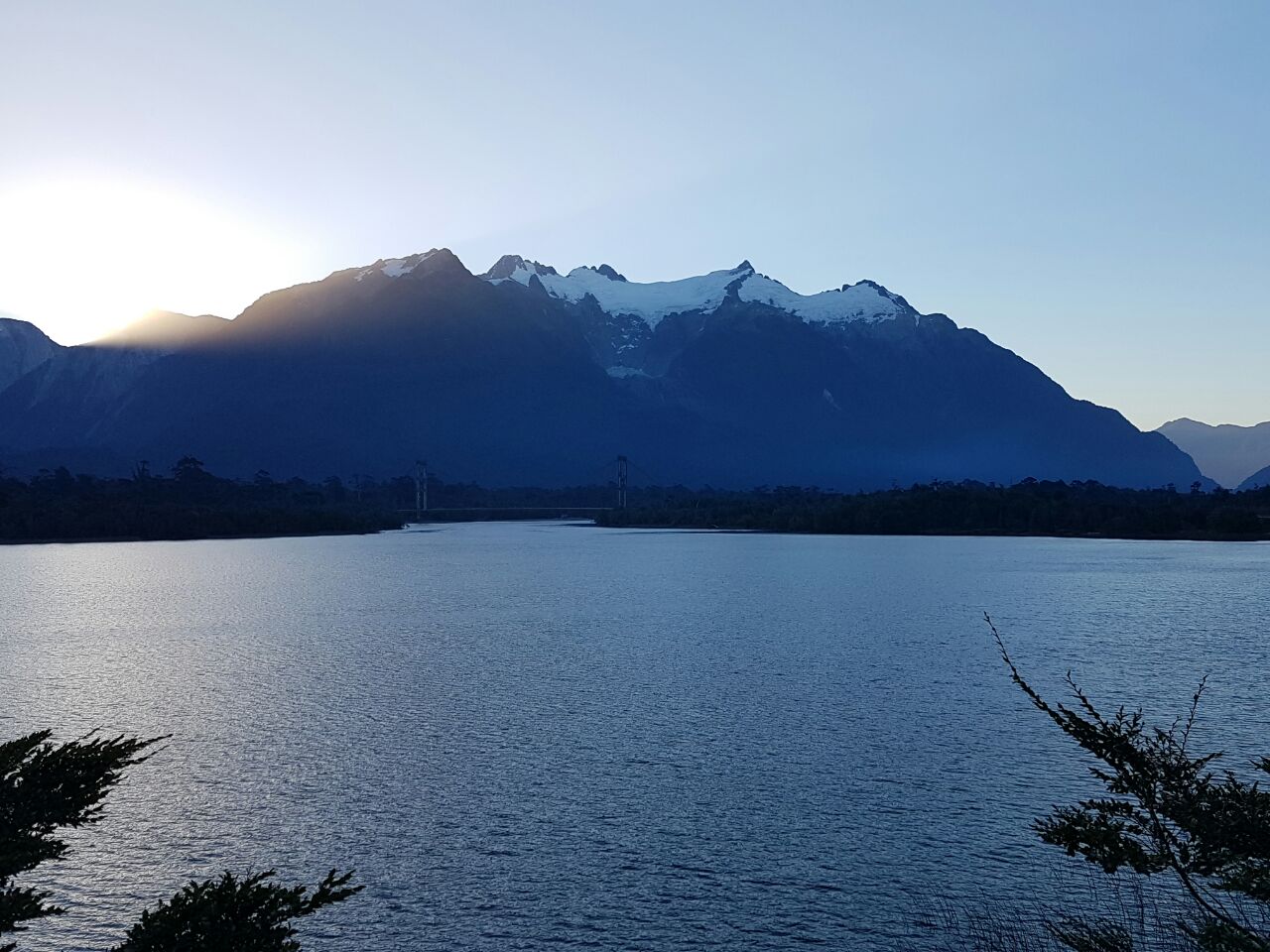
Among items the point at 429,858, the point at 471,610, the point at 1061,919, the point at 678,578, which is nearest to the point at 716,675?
the point at 429,858

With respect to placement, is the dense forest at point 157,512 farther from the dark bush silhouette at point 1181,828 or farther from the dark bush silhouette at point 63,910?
the dark bush silhouette at point 1181,828

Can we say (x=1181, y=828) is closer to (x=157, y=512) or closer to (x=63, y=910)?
(x=63, y=910)

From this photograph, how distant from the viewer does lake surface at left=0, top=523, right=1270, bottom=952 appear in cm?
1758

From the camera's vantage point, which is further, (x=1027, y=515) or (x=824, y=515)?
(x=824, y=515)

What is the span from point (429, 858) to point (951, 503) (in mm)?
155132

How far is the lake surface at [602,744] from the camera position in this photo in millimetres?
17578

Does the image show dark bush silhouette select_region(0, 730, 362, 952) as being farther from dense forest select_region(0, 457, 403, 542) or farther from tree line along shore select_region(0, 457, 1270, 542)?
dense forest select_region(0, 457, 403, 542)

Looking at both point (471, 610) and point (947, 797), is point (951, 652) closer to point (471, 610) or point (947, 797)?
point (947, 797)

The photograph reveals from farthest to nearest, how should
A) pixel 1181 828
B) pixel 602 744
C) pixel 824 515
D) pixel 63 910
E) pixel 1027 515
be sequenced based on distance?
pixel 824 515 < pixel 1027 515 < pixel 602 744 < pixel 1181 828 < pixel 63 910

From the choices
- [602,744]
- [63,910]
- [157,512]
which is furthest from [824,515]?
[63,910]

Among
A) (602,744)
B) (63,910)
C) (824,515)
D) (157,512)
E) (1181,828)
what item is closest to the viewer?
(63,910)

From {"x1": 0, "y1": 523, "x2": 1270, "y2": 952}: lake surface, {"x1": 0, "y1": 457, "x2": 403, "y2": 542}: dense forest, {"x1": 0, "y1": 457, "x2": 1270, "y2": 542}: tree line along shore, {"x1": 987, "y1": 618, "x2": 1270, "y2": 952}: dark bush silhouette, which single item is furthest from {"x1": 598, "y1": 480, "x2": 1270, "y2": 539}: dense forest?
{"x1": 987, "y1": 618, "x2": 1270, "y2": 952}: dark bush silhouette

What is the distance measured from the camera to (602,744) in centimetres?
2773

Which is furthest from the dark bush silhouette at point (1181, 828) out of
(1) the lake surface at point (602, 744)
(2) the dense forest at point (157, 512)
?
(2) the dense forest at point (157, 512)
